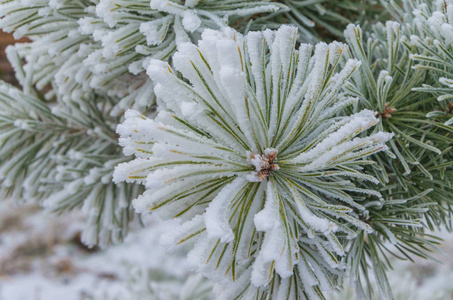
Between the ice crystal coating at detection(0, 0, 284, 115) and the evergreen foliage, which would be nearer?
the evergreen foliage

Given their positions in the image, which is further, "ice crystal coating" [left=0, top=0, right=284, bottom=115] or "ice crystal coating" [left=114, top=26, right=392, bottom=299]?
"ice crystal coating" [left=0, top=0, right=284, bottom=115]

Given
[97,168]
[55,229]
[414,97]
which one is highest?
[414,97]

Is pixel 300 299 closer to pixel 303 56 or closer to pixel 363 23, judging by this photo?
pixel 303 56

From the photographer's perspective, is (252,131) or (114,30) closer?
(252,131)

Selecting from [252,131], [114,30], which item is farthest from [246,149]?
[114,30]

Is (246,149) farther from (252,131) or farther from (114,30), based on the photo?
(114,30)

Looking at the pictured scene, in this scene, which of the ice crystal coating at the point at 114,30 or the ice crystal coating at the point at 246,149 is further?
the ice crystal coating at the point at 114,30

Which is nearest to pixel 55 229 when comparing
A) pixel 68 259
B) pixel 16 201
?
pixel 68 259

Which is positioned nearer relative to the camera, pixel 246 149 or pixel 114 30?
pixel 246 149
